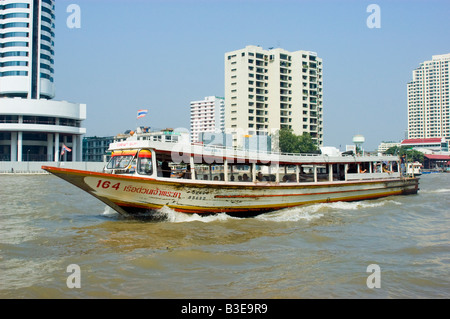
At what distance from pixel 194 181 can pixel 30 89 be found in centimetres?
6434

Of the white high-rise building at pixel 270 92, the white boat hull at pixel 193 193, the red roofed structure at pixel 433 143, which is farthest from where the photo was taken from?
the red roofed structure at pixel 433 143

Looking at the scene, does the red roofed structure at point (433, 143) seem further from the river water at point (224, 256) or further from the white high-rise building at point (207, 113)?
the river water at point (224, 256)

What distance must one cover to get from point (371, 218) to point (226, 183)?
5.33 metres

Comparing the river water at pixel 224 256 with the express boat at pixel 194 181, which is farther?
the express boat at pixel 194 181

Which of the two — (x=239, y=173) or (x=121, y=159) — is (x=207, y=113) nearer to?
(x=239, y=173)

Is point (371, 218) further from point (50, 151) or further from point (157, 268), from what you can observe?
point (50, 151)

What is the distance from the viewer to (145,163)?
445 inches

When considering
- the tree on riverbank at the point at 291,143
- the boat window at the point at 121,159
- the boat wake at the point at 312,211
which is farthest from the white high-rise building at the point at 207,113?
the boat window at the point at 121,159

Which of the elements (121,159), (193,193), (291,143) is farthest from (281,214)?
(291,143)

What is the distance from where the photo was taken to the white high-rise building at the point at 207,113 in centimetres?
15838

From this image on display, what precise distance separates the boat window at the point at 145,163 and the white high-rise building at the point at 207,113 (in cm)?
14625

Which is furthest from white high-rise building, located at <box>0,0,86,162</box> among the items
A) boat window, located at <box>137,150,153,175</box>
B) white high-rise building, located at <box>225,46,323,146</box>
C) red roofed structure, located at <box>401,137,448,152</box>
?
red roofed structure, located at <box>401,137,448,152</box>

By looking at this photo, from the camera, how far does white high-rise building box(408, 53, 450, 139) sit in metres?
147

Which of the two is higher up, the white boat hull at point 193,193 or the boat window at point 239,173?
the boat window at point 239,173
